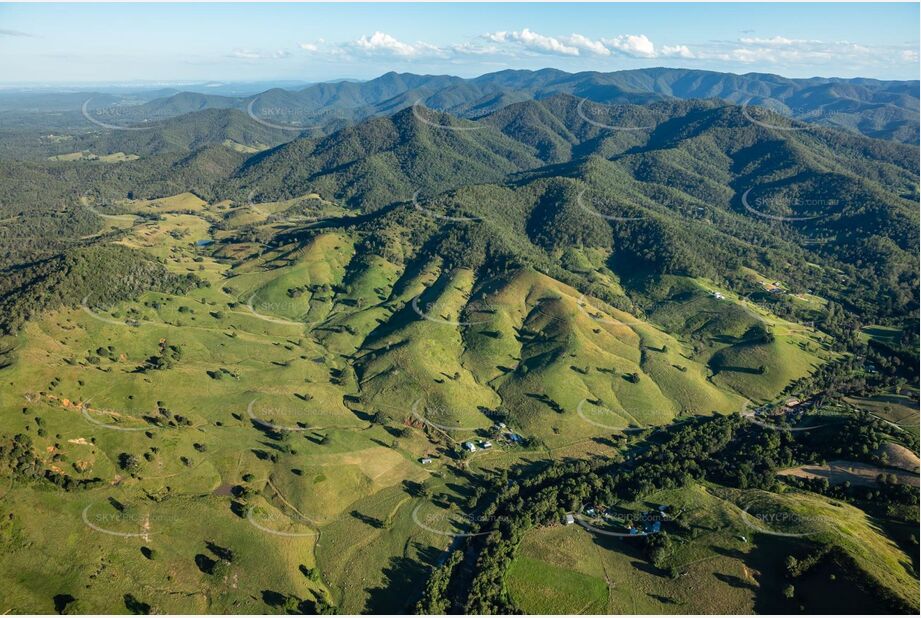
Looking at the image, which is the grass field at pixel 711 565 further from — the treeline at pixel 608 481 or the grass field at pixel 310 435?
the treeline at pixel 608 481

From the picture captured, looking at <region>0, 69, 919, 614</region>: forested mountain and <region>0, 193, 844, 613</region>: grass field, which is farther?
<region>0, 193, 844, 613</region>: grass field

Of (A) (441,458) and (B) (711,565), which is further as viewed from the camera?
(A) (441,458)

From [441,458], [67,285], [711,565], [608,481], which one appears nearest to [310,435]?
[441,458]

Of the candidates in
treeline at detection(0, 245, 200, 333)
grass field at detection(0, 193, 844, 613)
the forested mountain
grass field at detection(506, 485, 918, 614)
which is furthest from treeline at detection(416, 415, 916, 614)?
treeline at detection(0, 245, 200, 333)

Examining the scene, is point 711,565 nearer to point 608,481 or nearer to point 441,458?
point 608,481

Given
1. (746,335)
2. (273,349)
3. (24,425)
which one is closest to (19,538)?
(24,425)

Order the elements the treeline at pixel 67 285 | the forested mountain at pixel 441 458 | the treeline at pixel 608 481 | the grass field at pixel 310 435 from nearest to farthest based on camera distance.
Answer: the forested mountain at pixel 441 458
the grass field at pixel 310 435
the treeline at pixel 608 481
the treeline at pixel 67 285

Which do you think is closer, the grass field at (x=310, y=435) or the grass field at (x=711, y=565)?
the grass field at (x=711, y=565)

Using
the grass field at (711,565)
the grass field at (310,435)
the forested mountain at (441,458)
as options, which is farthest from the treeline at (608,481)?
the grass field at (310,435)

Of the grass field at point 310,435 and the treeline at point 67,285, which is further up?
the treeline at point 67,285

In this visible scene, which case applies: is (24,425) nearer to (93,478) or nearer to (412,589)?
(93,478)

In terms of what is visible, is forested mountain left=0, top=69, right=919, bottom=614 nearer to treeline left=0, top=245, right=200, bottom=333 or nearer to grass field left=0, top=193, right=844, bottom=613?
grass field left=0, top=193, right=844, bottom=613
